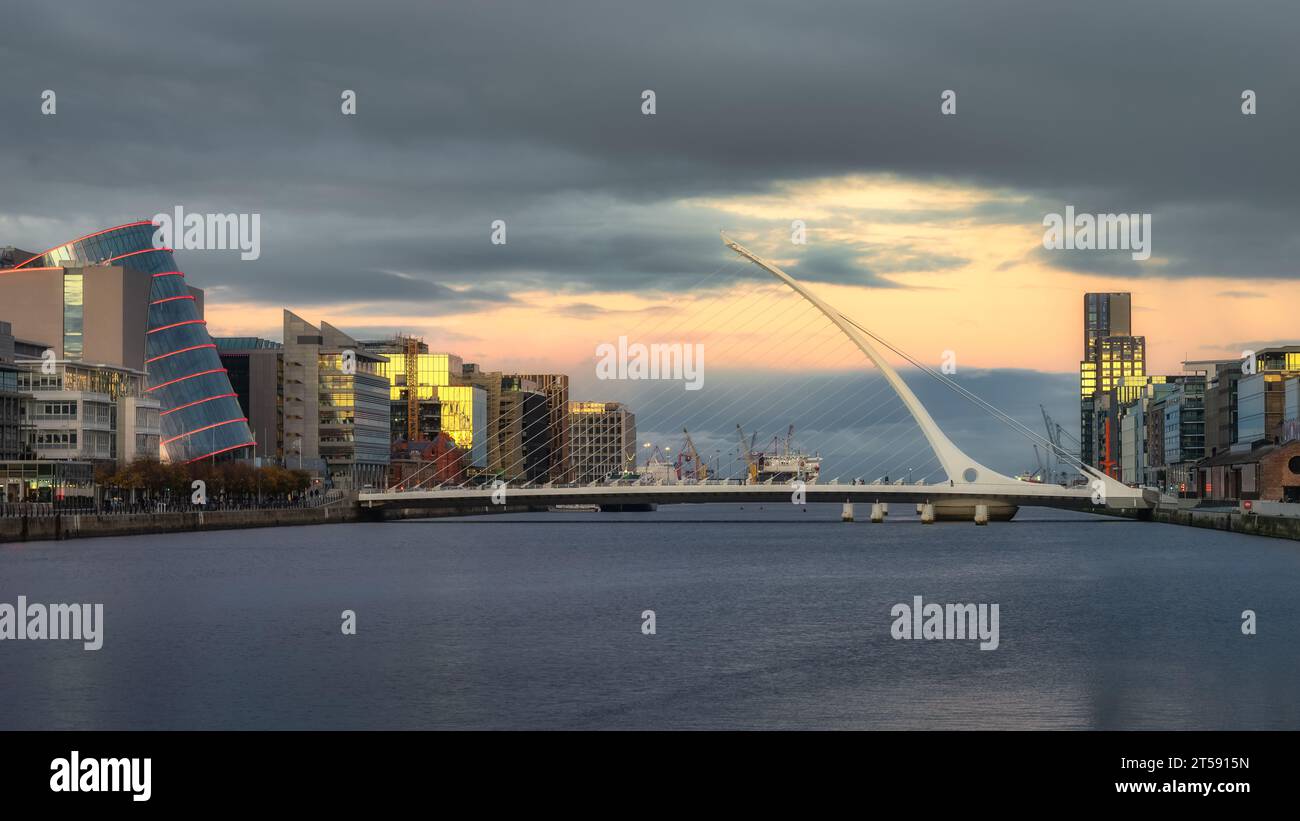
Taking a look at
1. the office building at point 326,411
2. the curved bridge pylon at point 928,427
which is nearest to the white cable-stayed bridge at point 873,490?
the curved bridge pylon at point 928,427

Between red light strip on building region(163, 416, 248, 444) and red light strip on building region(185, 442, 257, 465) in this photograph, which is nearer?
red light strip on building region(163, 416, 248, 444)

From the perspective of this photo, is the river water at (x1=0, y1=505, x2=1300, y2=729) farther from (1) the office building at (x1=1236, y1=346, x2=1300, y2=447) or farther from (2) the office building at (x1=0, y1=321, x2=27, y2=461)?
(1) the office building at (x1=1236, y1=346, x2=1300, y2=447)

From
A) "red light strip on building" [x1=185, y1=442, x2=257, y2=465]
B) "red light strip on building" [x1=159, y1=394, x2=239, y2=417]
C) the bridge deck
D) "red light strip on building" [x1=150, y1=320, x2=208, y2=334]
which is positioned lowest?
the bridge deck

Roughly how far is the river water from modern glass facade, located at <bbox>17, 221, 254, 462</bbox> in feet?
175

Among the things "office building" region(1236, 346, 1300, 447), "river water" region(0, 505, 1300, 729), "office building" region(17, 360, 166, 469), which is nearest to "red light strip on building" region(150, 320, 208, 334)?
"office building" region(17, 360, 166, 469)

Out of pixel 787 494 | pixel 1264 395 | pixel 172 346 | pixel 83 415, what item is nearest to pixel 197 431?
pixel 172 346

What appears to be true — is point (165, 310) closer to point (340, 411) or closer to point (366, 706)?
point (340, 411)

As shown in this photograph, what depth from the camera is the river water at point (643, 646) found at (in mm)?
27812

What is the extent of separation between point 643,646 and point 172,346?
331 feet

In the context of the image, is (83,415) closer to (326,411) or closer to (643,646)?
(326,411)

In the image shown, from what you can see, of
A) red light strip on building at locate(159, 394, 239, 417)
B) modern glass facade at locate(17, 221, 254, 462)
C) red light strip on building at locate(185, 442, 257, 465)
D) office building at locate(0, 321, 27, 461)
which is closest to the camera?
office building at locate(0, 321, 27, 461)

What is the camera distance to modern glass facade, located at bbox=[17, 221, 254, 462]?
128 metres

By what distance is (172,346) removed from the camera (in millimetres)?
130375
